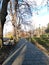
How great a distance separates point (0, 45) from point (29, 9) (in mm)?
4734

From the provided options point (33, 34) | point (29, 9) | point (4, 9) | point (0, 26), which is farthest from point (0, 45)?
point (33, 34)

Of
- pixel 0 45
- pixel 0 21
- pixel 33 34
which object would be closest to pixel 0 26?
pixel 0 21

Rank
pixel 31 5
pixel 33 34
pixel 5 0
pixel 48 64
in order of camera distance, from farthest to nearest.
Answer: pixel 33 34 < pixel 31 5 < pixel 5 0 < pixel 48 64

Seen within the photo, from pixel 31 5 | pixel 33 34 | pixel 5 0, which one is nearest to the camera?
pixel 5 0

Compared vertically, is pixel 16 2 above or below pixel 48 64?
above

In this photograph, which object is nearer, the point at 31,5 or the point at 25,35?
the point at 31,5

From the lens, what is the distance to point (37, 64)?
Result: 9789 millimetres

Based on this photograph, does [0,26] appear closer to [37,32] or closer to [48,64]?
[48,64]

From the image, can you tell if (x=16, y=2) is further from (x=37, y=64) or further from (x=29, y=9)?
(x=37, y=64)

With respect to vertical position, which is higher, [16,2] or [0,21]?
[16,2]

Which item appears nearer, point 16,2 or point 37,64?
point 37,64

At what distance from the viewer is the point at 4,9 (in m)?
19.6


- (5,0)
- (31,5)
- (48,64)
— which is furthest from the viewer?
(31,5)

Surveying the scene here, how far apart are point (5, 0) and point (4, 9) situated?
834mm
